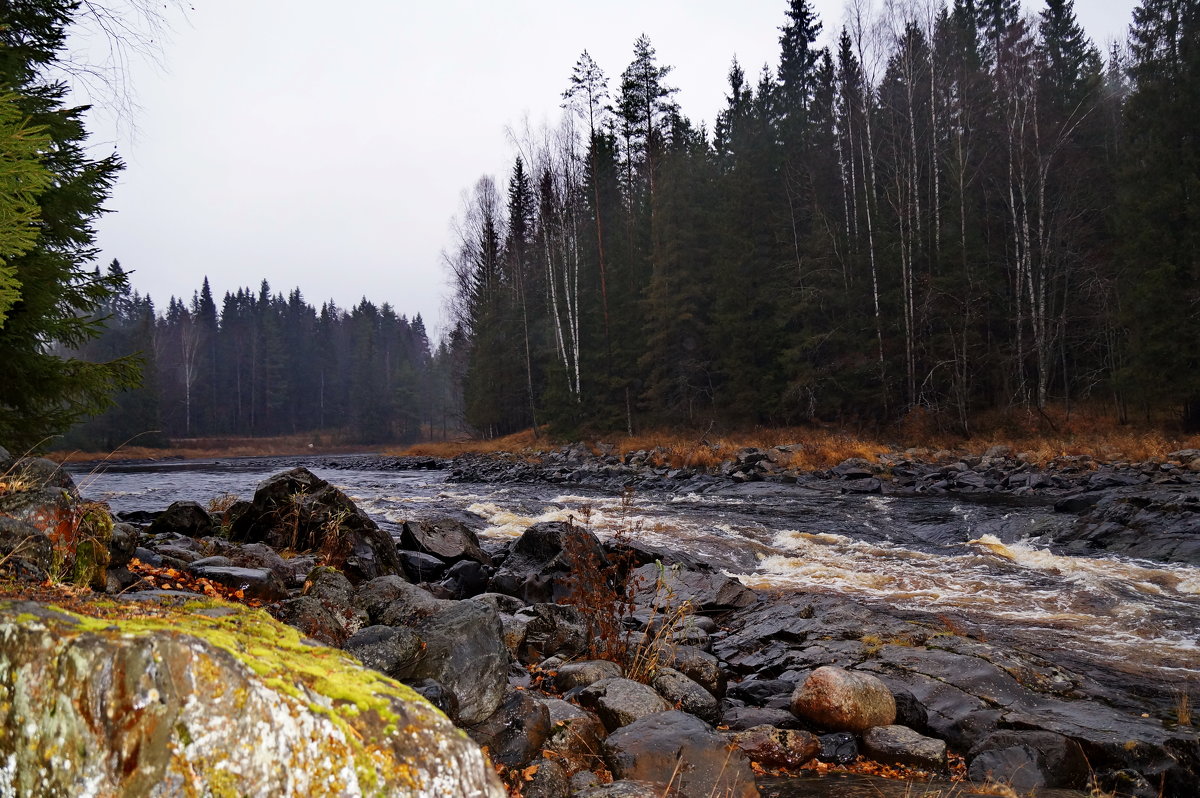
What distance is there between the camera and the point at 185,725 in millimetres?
1436

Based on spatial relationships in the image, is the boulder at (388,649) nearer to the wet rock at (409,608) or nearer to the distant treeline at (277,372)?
the wet rock at (409,608)

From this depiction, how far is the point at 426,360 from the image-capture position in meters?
93.9

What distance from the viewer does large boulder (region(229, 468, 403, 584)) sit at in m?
7.38

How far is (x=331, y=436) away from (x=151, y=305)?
36.6 meters

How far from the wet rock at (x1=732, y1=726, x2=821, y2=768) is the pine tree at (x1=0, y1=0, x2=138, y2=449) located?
7.50 m

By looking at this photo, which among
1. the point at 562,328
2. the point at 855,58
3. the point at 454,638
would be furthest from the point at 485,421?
the point at 454,638

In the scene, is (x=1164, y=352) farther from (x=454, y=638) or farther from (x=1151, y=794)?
(x=454, y=638)

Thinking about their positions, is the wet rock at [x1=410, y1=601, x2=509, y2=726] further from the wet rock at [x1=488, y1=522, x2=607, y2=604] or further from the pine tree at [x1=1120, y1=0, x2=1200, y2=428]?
the pine tree at [x1=1120, y1=0, x2=1200, y2=428]

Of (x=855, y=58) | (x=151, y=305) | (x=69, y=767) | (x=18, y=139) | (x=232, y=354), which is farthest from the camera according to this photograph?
(x=151, y=305)

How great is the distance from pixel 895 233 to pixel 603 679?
2401cm

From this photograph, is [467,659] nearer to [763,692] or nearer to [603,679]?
[603,679]

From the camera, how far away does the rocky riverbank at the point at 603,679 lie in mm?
1628

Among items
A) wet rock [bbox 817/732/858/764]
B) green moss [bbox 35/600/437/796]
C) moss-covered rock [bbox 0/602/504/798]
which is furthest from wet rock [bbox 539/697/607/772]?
moss-covered rock [bbox 0/602/504/798]

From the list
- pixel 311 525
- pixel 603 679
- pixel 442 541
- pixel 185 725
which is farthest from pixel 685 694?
pixel 311 525
